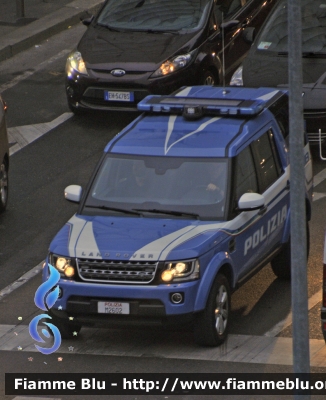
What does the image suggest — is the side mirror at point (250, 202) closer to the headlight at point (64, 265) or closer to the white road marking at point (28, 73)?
the headlight at point (64, 265)

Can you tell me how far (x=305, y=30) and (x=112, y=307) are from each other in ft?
26.1

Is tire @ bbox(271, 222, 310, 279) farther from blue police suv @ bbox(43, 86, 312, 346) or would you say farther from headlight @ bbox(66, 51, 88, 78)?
headlight @ bbox(66, 51, 88, 78)

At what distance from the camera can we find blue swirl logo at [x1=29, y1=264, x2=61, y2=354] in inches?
437

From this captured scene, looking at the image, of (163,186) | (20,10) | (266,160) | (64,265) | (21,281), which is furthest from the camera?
(20,10)

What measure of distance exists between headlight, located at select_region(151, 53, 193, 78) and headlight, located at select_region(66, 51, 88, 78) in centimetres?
107

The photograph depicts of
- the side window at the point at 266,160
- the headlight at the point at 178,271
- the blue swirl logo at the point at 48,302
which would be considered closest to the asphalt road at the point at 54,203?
the blue swirl logo at the point at 48,302

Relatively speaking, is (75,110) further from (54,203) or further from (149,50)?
(54,203)

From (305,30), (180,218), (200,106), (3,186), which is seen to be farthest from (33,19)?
(180,218)

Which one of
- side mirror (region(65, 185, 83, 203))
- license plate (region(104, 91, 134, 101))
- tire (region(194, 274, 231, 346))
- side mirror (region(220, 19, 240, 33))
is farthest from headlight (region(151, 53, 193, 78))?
tire (region(194, 274, 231, 346))

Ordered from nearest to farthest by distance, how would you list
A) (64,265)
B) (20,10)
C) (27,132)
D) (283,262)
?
(64,265), (283,262), (27,132), (20,10)

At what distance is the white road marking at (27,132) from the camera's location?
58.0 feet

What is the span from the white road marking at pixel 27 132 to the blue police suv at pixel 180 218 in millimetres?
4937

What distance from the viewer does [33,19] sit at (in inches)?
904

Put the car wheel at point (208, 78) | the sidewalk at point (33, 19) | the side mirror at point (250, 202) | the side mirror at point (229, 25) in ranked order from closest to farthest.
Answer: the side mirror at point (250, 202) → the car wheel at point (208, 78) → the side mirror at point (229, 25) → the sidewalk at point (33, 19)
